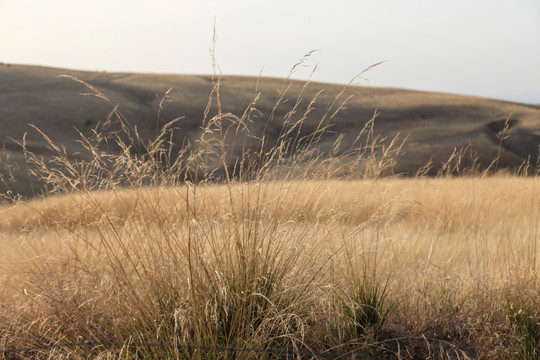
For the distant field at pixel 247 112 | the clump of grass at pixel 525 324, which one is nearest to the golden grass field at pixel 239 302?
the clump of grass at pixel 525 324

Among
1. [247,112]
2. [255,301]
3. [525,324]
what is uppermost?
[255,301]

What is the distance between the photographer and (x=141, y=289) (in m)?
3.29

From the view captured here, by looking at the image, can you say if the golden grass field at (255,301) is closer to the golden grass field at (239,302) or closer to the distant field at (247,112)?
the golden grass field at (239,302)

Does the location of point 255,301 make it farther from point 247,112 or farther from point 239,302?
point 247,112

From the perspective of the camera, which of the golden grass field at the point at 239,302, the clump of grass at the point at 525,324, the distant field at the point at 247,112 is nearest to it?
the golden grass field at the point at 239,302

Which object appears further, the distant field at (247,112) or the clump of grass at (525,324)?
the distant field at (247,112)

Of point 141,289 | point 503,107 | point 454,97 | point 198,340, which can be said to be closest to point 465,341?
point 198,340

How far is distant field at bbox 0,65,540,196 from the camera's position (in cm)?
2655

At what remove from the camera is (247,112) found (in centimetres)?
2644

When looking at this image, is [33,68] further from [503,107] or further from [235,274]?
[235,274]

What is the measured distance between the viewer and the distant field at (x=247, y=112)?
2655cm

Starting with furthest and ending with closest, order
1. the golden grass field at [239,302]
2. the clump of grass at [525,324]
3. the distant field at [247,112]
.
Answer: the distant field at [247,112] < the clump of grass at [525,324] < the golden grass field at [239,302]

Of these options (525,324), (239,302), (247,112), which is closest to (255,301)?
(239,302)

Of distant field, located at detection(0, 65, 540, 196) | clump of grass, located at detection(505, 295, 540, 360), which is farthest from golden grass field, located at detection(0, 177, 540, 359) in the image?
distant field, located at detection(0, 65, 540, 196)
